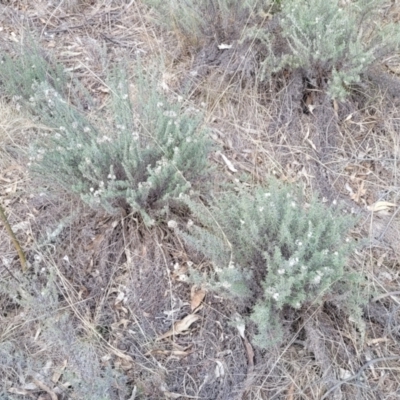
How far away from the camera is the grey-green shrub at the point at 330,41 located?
102 inches

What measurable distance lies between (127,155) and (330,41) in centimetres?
117

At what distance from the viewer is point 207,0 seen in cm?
283

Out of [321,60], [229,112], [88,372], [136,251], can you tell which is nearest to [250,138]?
[229,112]

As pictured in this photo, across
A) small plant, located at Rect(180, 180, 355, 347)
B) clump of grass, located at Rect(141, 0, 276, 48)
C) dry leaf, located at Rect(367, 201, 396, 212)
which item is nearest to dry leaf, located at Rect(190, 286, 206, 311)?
small plant, located at Rect(180, 180, 355, 347)

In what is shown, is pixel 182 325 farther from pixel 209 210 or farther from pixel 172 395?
pixel 209 210

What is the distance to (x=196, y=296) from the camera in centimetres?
220

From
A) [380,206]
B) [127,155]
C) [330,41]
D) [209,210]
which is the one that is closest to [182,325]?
[209,210]

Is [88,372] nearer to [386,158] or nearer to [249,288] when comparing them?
[249,288]

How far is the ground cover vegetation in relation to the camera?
1.99m

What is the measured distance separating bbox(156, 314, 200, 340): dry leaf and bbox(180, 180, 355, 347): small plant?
0.24m

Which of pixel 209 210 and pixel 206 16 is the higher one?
pixel 206 16

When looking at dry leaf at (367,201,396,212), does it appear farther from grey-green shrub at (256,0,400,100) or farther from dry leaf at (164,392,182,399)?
dry leaf at (164,392,182,399)

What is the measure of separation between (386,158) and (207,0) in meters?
1.28

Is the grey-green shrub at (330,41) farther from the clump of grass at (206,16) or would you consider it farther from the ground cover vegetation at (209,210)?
the clump of grass at (206,16)
